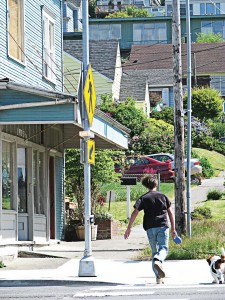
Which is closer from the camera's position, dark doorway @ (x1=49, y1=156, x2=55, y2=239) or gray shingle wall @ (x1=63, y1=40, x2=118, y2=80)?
dark doorway @ (x1=49, y1=156, x2=55, y2=239)

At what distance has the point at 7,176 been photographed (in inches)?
851

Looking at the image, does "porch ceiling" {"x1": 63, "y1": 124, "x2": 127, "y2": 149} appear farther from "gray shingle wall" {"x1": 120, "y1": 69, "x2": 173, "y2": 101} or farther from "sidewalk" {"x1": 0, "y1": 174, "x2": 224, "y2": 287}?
"gray shingle wall" {"x1": 120, "y1": 69, "x2": 173, "y2": 101}

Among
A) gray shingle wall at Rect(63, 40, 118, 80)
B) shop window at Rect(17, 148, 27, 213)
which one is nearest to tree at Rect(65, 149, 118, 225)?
shop window at Rect(17, 148, 27, 213)

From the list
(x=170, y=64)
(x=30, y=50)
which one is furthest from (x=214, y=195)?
(x=170, y=64)

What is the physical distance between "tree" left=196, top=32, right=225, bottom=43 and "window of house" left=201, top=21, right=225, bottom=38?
834 mm

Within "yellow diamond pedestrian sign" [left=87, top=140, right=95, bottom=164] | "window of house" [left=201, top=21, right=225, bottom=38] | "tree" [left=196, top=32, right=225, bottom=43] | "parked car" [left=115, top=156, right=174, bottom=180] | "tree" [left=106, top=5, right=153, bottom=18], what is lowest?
"yellow diamond pedestrian sign" [left=87, top=140, right=95, bottom=164]

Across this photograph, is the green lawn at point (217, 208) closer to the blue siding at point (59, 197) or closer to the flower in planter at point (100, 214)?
the flower in planter at point (100, 214)

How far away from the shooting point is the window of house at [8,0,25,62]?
22.1 m

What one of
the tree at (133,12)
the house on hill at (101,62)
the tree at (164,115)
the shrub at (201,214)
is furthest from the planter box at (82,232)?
the tree at (133,12)

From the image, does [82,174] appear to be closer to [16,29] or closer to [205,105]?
[16,29]

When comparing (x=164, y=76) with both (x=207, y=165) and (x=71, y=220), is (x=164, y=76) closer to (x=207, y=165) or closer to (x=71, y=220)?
(x=207, y=165)

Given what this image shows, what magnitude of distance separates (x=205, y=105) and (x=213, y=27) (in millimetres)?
34882

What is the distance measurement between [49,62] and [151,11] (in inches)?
4172

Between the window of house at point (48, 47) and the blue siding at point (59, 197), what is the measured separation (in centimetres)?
285
